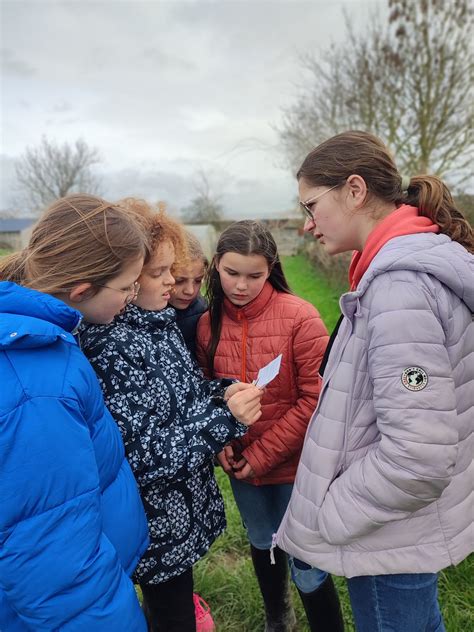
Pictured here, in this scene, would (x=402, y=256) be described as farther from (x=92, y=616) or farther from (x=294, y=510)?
(x=92, y=616)

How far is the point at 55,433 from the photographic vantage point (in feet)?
3.68

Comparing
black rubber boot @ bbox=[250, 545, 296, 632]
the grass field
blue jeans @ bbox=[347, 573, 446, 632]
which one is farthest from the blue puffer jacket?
the grass field

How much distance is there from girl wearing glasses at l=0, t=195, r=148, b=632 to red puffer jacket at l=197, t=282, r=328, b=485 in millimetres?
742

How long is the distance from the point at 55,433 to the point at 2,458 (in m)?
0.12

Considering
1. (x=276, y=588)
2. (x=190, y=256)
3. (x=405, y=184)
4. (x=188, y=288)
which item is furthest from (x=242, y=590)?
(x=405, y=184)

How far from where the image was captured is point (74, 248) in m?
1.37

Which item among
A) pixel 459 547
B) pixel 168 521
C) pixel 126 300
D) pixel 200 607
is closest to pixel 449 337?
pixel 459 547

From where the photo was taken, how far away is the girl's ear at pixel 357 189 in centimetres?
→ 148

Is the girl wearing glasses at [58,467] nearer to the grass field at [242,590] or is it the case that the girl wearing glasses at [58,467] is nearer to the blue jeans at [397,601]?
the blue jeans at [397,601]

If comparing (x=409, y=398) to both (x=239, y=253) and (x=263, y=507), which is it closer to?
(x=239, y=253)

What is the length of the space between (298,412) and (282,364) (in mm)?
201

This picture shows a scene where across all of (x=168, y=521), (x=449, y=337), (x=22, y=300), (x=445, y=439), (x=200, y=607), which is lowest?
(x=200, y=607)

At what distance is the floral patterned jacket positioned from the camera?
4.92ft

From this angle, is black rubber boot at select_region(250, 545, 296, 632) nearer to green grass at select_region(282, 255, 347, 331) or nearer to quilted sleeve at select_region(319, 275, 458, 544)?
quilted sleeve at select_region(319, 275, 458, 544)
